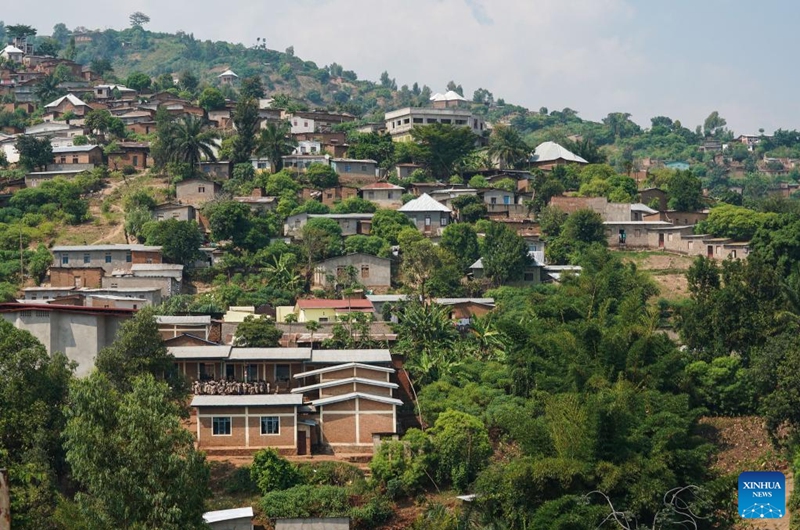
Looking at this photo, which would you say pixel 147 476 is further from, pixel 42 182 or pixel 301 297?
pixel 42 182

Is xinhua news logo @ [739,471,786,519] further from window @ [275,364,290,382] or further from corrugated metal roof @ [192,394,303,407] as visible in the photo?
window @ [275,364,290,382]

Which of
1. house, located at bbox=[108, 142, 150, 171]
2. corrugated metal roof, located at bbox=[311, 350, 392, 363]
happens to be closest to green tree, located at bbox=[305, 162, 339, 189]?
house, located at bbox=[108, 142, 150, 171]

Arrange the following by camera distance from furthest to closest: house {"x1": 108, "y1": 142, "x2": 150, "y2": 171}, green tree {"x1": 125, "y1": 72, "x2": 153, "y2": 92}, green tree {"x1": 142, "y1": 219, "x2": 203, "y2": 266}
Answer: green tree {"x1": 125, "y1": 72, "x2": 153, "y2": 92} < house {"x1": 108, "y1": 142, "x2": 150, "y2": 171} < green tree {"x1": 142, "y1": 219, "x2": 203, "y2": 266}

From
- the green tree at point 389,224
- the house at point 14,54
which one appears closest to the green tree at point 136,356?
the green tree at point 389,224

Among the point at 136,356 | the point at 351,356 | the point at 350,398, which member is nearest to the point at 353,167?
the point at 351,356

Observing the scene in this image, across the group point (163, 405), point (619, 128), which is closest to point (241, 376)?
point (163, 405)
